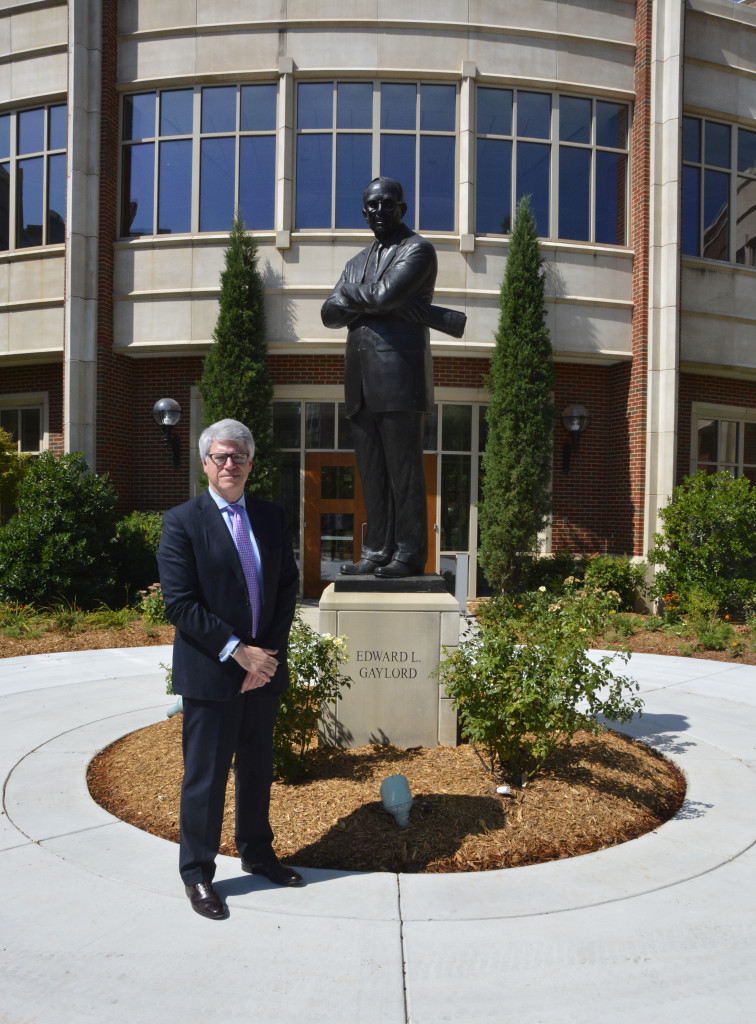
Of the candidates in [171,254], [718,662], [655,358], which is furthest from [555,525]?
[171,254]

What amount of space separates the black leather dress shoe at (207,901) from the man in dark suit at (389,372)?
2.57m

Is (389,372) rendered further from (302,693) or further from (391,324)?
(302,693)

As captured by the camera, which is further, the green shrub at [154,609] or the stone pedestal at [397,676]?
the green shrub at [154,609]

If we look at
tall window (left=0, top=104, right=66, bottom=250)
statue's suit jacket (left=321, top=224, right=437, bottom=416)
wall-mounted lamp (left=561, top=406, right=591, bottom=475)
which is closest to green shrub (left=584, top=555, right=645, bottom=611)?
wall-mounted lamp (left=561, top=406, right=591, bottom=475)

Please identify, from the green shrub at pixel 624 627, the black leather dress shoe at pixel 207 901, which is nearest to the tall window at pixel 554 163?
the green shrub at pixel 624 627

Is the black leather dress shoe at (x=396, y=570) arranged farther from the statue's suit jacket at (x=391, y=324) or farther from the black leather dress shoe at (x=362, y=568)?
the statue's suit jacket at (x=391, y=324)

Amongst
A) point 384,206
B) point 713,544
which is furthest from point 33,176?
point 713,544

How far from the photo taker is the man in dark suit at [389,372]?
5.06 meters

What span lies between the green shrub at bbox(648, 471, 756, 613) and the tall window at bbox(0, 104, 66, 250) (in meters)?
11.3

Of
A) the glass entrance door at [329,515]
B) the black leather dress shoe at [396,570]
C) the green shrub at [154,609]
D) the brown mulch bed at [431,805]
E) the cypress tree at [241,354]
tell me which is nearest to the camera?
the brown mulch bed at [431,805]

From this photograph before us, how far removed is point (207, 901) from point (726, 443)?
13.8 m

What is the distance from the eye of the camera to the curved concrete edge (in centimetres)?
297

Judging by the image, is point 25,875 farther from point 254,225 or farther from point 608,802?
point 254,225

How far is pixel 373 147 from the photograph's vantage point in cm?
1249
